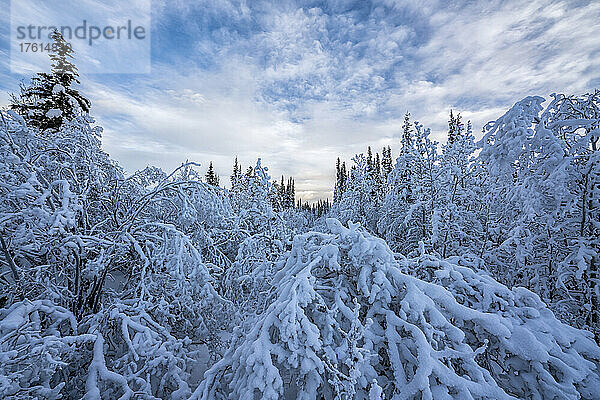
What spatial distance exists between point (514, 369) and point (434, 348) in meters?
0.74

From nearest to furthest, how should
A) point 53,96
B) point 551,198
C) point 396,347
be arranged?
point 396,347
point 551,198
point 53,96

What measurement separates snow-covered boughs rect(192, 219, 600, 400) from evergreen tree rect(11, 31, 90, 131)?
1716cm

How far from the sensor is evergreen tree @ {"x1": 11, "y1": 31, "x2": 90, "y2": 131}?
49.0 feet

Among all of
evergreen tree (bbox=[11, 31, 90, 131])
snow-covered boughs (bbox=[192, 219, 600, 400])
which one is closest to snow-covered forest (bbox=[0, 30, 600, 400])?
snow-covered boughs (bbox=[192, 219, 600, 400])

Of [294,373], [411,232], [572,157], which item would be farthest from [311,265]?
[411,232]

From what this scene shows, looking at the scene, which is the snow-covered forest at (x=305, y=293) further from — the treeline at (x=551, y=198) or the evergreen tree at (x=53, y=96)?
the evergreen tree at (x=53, y=96)

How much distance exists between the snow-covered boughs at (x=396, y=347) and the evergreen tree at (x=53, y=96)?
1716 cm

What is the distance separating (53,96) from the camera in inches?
621

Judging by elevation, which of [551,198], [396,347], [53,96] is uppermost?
[53,96]

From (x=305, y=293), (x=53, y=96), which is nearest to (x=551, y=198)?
(x=305, y=293)

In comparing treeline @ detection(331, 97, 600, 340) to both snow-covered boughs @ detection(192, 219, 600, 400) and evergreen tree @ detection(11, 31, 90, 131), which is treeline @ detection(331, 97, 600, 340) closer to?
snow-covered boughs @ detection(192, 219, 600, 400)

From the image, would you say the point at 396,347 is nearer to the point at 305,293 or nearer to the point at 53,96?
the point at 305,293

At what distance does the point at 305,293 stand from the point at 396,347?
89 centimetres

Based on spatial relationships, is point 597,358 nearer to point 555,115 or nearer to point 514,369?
point 514,369
